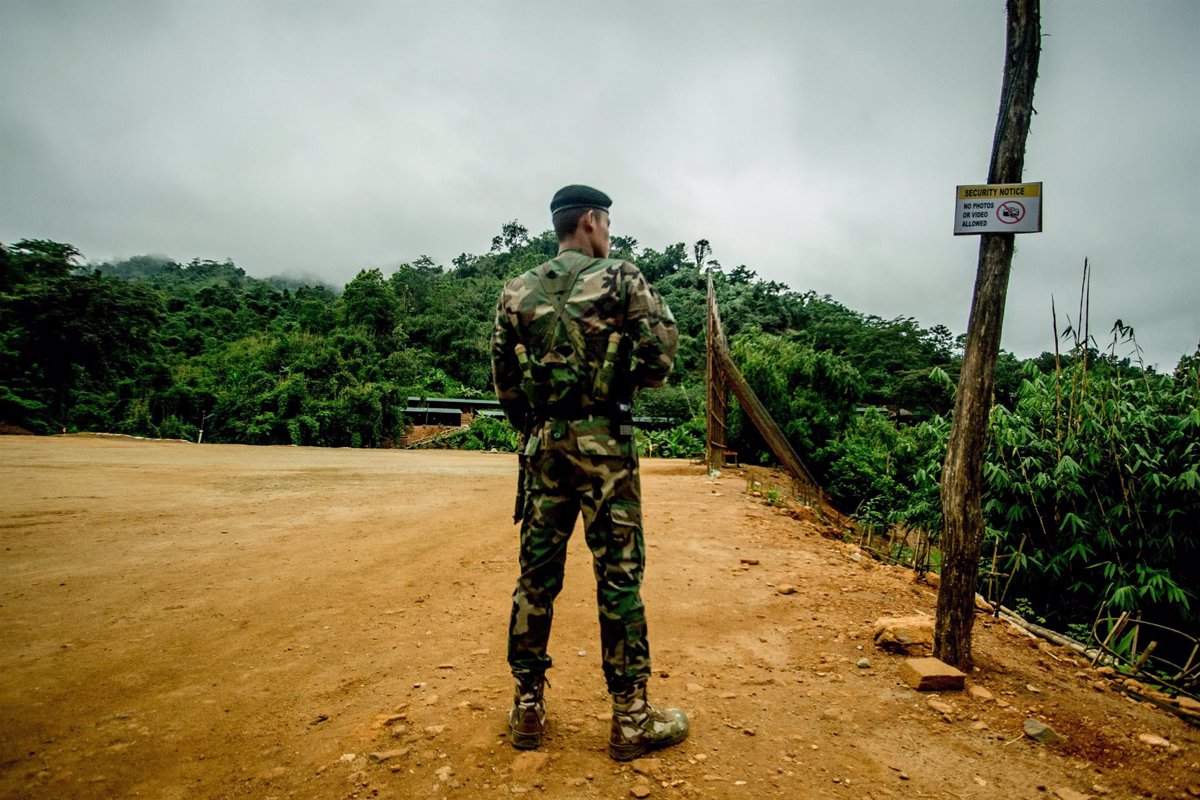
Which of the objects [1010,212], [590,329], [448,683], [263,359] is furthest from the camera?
[263,359]

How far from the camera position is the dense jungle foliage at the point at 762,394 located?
14.7 feet

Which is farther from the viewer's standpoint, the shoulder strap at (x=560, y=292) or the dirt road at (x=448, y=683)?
the shoulder strap at (x=560, y=292)

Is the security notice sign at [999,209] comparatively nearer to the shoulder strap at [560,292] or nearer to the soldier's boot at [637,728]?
the shoulder strap at [560,292]

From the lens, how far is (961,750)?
229 cm

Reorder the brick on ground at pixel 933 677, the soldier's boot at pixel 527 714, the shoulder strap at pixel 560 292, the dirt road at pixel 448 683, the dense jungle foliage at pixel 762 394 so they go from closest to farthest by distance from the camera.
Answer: the dirt road at pixel 448 683, the soldier's boot at pixel 527 714, the shoulder strap at pixel 560 292, the brick on ground at pixel 933 677, the dense jungle foliage at pixel 762 394

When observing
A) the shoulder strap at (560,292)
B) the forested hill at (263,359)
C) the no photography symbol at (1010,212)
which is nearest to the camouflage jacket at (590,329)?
the shoulder strap at (560,292)

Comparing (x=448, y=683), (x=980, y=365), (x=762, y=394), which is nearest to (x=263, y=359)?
(x=762, y=394)

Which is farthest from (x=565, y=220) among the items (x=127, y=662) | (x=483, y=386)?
(x=483, y=386)

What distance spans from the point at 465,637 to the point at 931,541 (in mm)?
4592

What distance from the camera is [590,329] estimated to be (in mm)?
2268

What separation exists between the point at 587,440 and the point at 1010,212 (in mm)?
2414

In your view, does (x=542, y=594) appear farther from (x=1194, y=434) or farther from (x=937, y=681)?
(x=1194, y=434)

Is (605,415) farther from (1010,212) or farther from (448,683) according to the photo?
(1010,212)

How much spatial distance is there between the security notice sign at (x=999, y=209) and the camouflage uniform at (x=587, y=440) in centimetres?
176
